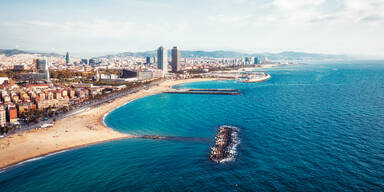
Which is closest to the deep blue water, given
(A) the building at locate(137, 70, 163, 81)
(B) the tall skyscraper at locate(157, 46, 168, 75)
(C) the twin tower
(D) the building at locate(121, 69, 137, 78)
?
(A) the building at locate(137, 70, 163, 81)

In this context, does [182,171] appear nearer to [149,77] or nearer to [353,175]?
[353,175]

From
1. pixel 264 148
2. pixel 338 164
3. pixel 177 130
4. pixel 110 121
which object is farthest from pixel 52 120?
pixel 338 164

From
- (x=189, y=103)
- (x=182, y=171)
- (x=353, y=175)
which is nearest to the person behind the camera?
(x=353, y=175)

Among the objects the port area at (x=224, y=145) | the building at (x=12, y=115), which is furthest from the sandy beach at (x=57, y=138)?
the port area at (x=224, y=145)

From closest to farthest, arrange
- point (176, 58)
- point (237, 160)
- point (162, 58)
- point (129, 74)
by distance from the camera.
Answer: point (237, 160) < point (129, 74) < point (162, 58) < point (176, 58)

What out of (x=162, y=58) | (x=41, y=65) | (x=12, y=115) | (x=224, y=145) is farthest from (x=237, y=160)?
(x=162, y=58)

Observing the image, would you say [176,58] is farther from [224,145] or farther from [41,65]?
[224,145]
